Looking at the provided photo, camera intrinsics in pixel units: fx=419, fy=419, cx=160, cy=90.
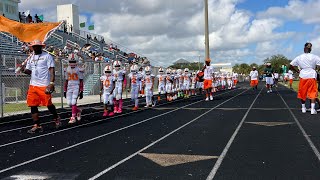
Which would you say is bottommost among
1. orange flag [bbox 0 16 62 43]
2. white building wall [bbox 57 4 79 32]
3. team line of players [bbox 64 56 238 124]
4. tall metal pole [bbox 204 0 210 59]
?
team line of players [bbox 64 56 238 124]

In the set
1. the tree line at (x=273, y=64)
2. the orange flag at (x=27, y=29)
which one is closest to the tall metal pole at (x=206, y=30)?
the orange flag at (x=27, y=29)

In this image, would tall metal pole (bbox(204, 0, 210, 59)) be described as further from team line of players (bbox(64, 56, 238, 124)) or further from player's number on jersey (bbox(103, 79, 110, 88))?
player's number on jersey (bbox(103, 79, 110, 88))

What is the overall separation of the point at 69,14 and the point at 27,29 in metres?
45.4

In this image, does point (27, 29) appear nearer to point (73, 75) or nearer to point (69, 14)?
point (73, 75)

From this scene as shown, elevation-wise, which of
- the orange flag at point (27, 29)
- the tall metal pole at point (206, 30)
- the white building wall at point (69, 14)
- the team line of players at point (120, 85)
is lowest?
the team line of players at point (120, 85)

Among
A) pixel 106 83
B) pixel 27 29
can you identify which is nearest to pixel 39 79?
pixel 27 29

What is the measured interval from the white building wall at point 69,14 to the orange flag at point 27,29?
43778 mm

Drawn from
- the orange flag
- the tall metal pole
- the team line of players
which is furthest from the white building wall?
the orange flag

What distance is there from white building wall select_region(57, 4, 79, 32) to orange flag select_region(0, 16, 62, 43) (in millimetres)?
43778

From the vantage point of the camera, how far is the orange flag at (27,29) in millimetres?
12875

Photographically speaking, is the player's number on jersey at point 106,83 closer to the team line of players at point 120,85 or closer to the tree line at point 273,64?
→ the team line of players at point 120,85

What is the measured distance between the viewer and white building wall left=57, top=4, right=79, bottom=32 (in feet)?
186

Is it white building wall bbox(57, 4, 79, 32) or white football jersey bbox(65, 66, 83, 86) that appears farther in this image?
white building wall bbox(57, 4, 79, 32)

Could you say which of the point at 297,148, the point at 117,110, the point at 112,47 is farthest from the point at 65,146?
the point at 112,47
